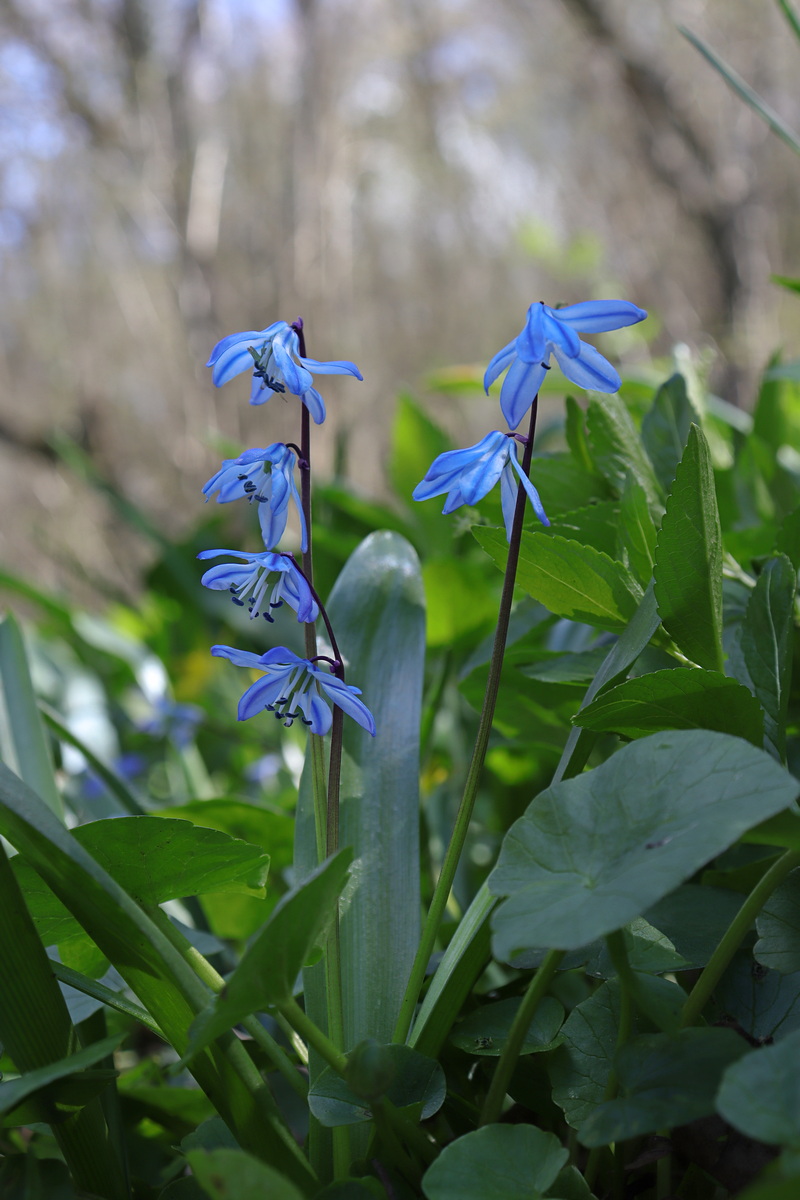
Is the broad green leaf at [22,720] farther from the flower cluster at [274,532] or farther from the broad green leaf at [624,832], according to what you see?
the broad green leaf at [624,832]

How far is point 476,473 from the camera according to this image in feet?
1.26

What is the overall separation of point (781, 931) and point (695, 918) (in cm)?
6

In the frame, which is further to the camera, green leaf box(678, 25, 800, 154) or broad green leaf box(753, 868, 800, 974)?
green leaf box(678, 25, 800, 154)

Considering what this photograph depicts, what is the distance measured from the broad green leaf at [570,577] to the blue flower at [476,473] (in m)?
0.03

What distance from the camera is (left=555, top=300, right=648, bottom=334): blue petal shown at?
372 millimetres

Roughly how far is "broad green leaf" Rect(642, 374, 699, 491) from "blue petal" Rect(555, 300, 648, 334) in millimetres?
277

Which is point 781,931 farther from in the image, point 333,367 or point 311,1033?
point 333,367

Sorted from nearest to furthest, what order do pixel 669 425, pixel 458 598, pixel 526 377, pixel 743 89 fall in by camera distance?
pixel 526 377 → pixel 669 425 → pixel 743 89 → pixel 458 598

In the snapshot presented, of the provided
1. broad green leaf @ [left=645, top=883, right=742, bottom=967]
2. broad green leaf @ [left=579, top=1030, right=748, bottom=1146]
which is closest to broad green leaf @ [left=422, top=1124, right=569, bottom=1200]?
broad green leaf @ [left=579, top=1030, right=748, bottom=1146]

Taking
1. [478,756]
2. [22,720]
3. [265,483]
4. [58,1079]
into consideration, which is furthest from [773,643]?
[22,720]

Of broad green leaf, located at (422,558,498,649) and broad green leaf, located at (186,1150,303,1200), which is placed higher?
broad green leaf, located at (422,558,498,649)

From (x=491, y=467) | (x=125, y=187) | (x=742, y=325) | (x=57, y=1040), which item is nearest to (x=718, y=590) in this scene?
(x=491, y=467)

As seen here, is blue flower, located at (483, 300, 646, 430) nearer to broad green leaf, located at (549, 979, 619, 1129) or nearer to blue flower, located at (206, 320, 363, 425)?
blue flower, located at (206, 320, 363, 425)

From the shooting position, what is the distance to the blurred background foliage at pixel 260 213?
3682 millimetres
